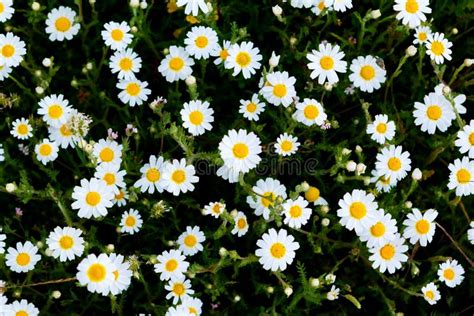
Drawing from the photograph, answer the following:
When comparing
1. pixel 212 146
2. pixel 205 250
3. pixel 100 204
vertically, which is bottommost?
pixel 205 250

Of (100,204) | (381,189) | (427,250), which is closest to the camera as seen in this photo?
(100,204)

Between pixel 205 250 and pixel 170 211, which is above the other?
pixel 170 211

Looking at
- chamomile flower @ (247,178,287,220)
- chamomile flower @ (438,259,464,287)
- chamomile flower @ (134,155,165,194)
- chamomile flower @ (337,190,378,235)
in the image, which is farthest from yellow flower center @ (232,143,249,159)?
chamomile flower @ (438,259,464,287)

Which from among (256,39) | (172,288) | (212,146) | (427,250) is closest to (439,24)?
(256,39)

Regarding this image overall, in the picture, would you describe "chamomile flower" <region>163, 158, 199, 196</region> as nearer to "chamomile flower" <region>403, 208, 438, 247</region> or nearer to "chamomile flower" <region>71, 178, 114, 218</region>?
"chamomile flower" <region>71, 178, 114, 218</region>

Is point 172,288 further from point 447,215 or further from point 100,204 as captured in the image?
point 447,215

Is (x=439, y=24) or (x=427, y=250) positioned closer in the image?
(x=427, y=250)

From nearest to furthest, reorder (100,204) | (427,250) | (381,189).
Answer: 1. (100,204)
2. (381,189)
3. (427,250)
